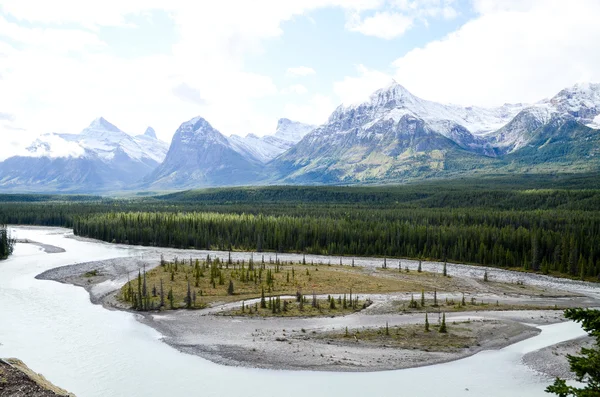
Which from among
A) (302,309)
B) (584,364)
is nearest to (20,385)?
(584,364)

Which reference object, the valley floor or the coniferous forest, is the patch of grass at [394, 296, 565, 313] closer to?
the valley floor

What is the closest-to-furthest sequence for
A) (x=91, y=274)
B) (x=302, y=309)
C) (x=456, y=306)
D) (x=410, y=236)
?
(x=302, y=309) < (x=456, y=306) < (x=91, y=274) < (x=410, y=236)

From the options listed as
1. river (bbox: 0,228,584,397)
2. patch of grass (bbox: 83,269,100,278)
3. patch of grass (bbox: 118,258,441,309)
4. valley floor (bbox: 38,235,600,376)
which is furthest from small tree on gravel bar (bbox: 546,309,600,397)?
patch of grass (bbox: 83,269,100,278)

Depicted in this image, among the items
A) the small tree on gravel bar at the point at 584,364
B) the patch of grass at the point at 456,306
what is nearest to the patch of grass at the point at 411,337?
the patch of grass at the point at 456,306

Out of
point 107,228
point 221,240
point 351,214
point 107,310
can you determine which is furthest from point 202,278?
point 351,214

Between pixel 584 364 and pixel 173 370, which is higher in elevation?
pixel 584 364

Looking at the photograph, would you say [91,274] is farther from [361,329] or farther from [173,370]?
[361,329]

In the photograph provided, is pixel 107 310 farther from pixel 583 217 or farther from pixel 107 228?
pixel 583 217

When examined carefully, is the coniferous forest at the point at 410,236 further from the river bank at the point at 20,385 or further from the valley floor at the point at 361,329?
the river bank at the point at 20,385
